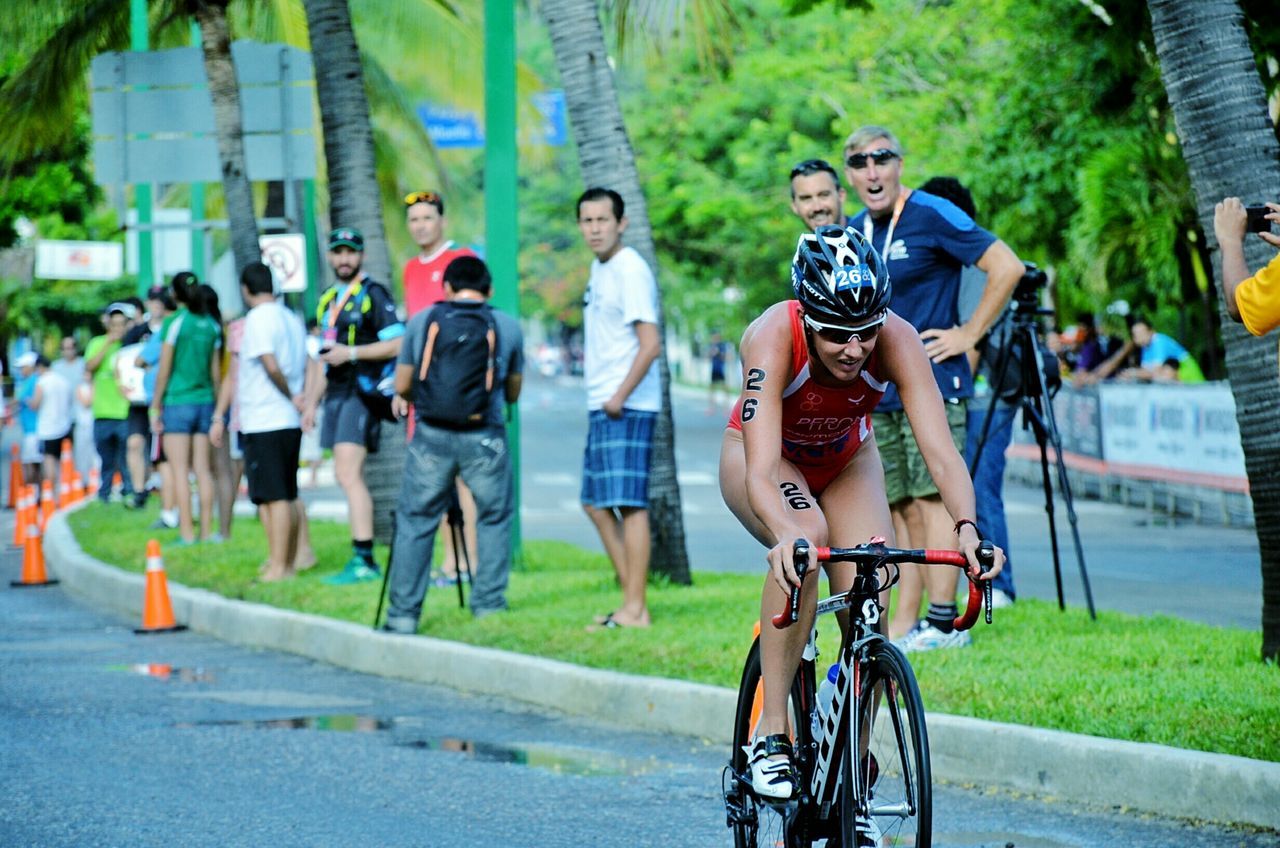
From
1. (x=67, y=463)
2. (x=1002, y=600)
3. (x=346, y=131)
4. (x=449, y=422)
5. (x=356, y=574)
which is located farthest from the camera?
(x=67, y=463)

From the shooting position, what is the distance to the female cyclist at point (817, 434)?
4.92 meters

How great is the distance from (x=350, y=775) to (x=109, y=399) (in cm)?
1454

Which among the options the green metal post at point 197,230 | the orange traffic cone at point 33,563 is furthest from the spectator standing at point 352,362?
the green metal post at point 197,230

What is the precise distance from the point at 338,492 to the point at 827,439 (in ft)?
70.5

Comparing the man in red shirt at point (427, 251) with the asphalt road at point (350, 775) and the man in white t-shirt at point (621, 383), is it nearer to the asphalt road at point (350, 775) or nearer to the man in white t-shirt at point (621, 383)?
the man in white t-shirt at point (621, 383)

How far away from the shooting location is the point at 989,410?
9.85 m

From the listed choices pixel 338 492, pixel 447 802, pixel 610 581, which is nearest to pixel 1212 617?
pixel 610 581

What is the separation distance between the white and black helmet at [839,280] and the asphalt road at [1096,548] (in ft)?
22.3

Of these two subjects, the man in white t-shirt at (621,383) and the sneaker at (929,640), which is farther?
the man in white t-shirt at (621,383)

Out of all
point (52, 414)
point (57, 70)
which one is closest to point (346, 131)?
point (57, 70)

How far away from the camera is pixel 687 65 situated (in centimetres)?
4106

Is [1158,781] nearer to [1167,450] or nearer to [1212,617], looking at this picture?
[1212,617]

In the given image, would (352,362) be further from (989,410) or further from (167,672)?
(989,410)

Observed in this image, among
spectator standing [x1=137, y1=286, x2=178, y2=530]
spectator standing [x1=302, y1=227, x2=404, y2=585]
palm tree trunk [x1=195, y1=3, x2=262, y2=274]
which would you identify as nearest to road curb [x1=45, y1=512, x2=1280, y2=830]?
spectator standing [x1=302, y1=227, x2=404, y2=585]
